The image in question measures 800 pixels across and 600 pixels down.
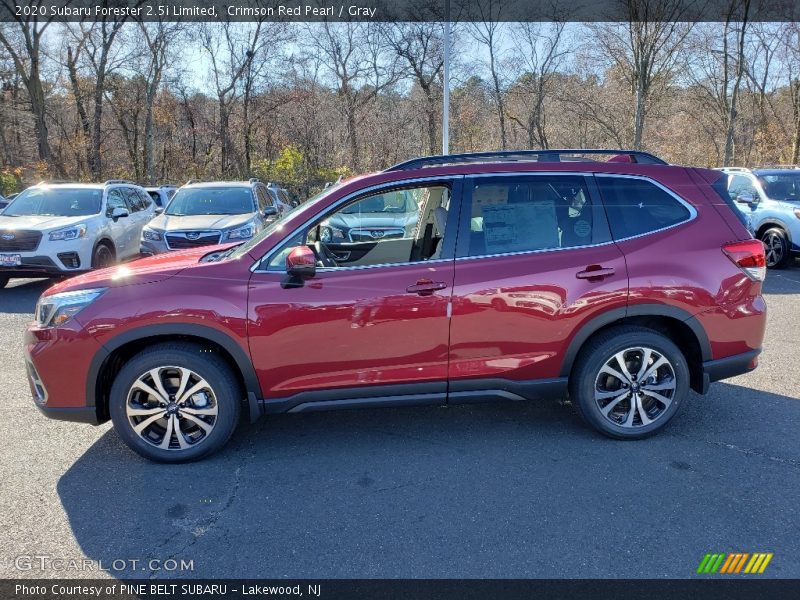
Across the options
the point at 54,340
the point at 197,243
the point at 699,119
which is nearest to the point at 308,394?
the point at 54,340

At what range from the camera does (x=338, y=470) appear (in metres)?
3.57

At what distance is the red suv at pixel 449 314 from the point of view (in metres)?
3.51

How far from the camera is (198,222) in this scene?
→ 32.1 feet

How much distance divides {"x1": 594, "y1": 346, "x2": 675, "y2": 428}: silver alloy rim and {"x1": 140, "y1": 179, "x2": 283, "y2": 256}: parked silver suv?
6.28 meters

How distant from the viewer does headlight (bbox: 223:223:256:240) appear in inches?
368

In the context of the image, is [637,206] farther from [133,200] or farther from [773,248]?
[133,200]

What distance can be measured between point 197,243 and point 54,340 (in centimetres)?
609

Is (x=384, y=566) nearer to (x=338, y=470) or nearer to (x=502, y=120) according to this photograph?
(x=338, y=470)

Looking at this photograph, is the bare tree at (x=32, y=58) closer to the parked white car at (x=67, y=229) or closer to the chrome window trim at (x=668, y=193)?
the parked white car at (x=67, y=229)

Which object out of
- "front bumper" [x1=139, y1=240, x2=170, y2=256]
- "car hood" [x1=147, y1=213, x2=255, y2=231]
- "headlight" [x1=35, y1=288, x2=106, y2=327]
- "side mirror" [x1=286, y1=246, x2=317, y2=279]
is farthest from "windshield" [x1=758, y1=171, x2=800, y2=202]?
"headlight" [x1=35, y1=288, x2=106, y2=327]

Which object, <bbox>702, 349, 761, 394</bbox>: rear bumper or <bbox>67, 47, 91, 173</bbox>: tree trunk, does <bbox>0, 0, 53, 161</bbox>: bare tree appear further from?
<bbox>702, 349, 761, 394</bbox>: rear bumper

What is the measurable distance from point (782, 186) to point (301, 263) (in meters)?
11.6

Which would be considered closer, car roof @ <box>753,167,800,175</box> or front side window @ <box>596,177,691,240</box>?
front side window @ <box>596,177,691,240</box>

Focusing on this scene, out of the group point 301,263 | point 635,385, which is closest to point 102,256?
point 301,263
